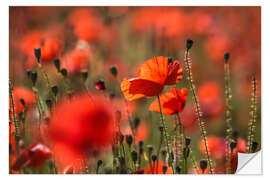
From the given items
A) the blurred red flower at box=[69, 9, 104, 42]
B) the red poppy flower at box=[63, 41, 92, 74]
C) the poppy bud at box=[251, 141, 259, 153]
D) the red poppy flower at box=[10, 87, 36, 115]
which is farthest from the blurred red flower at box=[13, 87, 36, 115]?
the poppy bud at box=[251, 141, 259, 153]

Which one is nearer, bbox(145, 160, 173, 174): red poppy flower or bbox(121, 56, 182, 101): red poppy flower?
bbox(121, 56, 182, 101): red poppy flower

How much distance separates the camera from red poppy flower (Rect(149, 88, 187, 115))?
6.44 feet

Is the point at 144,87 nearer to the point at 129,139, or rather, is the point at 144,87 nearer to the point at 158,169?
the point at 129,139

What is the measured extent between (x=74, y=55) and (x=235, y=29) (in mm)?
906

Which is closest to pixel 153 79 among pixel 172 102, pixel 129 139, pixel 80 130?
pixel 172 102

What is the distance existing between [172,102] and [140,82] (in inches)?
7.4

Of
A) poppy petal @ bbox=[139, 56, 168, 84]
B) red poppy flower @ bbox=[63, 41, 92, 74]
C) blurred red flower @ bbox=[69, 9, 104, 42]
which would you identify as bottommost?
poppy petal @ bbox=[139, 56, 168, 84]

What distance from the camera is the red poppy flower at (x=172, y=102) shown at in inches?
77.3

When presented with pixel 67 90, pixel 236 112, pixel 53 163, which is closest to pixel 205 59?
pixel 236 112

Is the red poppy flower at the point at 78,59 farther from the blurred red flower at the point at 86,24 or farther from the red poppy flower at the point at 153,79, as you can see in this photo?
the red poppy flower at the point at 153,79

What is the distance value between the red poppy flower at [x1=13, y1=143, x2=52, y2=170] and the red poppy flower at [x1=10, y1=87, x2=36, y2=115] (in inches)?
13.5

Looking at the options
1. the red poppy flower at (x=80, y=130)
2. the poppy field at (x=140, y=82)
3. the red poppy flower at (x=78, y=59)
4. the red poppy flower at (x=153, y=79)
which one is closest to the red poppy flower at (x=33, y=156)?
the poppy field at (x=140, y=82)

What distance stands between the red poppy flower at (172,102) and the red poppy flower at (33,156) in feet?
1.67

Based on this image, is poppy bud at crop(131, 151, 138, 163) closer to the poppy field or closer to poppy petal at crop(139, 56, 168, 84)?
the poppy field
